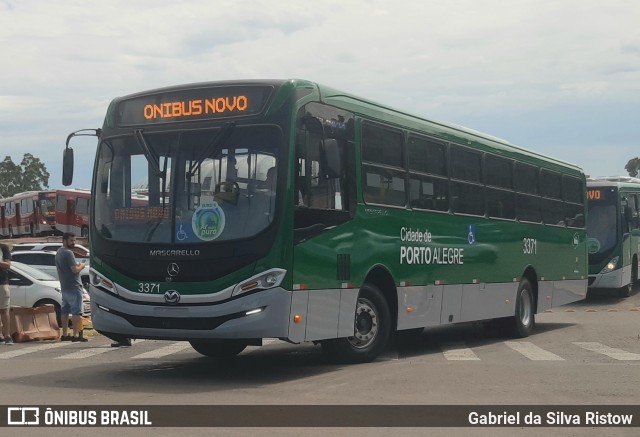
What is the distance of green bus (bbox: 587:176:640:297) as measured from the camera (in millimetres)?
31062

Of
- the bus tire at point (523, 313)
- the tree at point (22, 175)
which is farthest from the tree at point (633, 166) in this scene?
the bus tire at point (523, 313)

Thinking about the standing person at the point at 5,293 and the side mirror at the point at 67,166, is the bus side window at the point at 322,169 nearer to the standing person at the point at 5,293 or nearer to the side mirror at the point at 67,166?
the side mirror at the point at 67,166

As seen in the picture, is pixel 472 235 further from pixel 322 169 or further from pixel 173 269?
pixel 173 269

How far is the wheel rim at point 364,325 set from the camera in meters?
14.0

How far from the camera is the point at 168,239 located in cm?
1248

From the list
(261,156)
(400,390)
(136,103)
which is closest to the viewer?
(400,390)

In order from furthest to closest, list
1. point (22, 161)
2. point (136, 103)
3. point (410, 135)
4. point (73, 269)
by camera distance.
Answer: point (22, 161), point (73, 269), point (410, 135), point (136, 103)

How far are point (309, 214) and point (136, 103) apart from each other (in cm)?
270

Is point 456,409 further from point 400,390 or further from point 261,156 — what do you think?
point 261,156

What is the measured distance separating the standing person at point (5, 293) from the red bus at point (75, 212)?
38170 mm

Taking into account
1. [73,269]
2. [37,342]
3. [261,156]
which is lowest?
[37,342]

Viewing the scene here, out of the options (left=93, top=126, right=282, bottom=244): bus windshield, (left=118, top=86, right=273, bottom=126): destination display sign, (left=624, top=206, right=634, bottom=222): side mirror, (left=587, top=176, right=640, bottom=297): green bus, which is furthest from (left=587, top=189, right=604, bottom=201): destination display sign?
(left=93, top=126, right=282, bottom=244): bus windshield

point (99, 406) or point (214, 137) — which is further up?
point (214, 137)

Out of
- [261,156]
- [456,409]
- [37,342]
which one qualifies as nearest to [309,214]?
[261,156]
